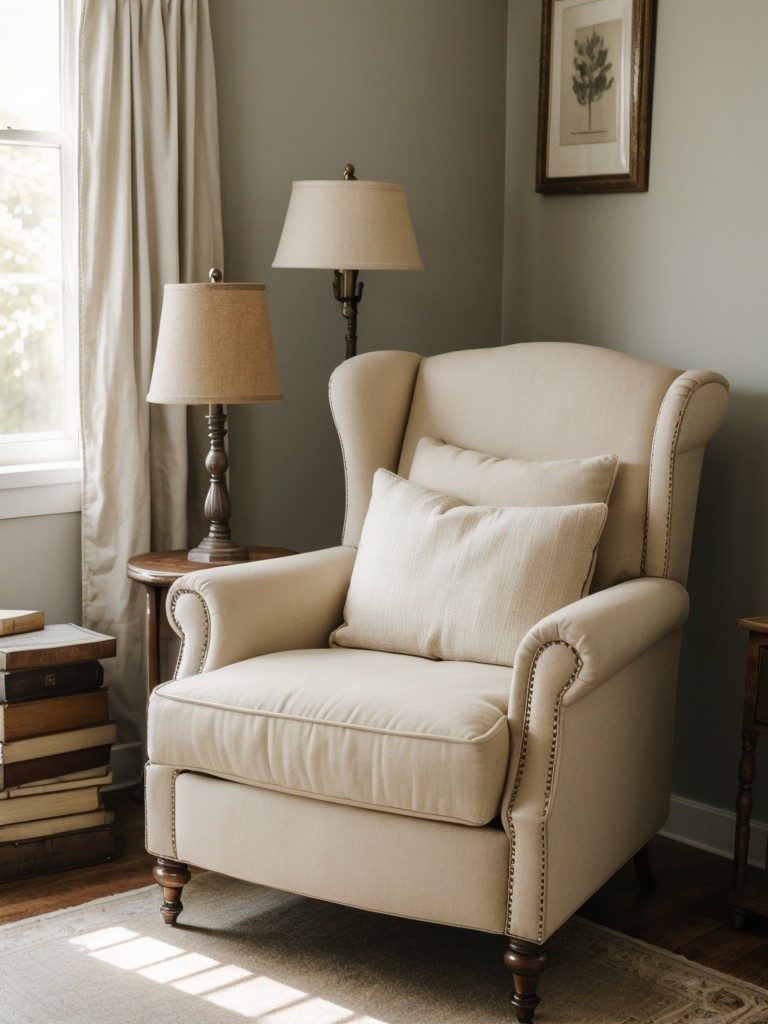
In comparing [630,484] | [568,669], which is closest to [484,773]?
[568,669]

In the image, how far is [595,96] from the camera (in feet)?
10.2

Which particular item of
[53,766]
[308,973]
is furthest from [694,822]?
[53,766]

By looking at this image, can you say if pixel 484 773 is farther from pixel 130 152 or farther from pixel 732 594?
pixel 130 152

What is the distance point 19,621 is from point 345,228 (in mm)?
1140

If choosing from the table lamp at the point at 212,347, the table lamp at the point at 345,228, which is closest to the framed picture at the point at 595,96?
the table lamp at the point at 345,228

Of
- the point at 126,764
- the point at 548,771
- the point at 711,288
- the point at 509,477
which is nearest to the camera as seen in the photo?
the point at 548,771

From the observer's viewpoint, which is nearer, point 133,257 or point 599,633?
point 599,633

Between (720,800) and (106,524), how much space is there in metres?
1.61

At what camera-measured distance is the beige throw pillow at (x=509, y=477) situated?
248 cm

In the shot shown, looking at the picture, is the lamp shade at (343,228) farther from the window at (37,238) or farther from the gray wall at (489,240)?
the window at (37,238)

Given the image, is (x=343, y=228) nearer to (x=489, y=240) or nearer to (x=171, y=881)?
(x=489, y=240)

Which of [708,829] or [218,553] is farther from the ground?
[218,553]

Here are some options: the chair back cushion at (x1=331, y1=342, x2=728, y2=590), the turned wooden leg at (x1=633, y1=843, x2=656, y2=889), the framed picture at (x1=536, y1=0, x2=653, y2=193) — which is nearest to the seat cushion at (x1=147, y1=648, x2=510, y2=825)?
the chair back cushion at (x1=331, y1=342, x2=728, y2=590)

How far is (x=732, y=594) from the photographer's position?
9.32 feet
